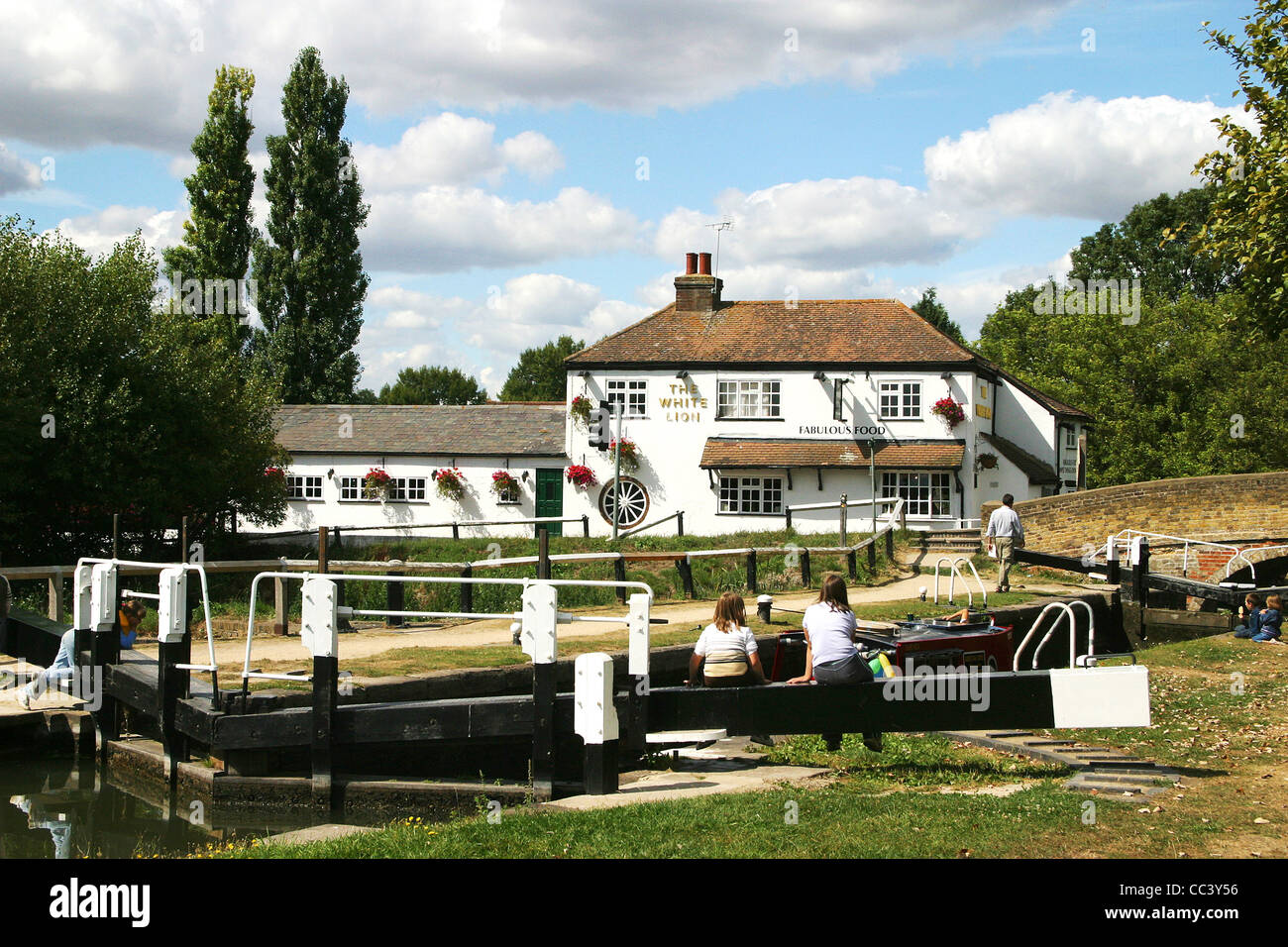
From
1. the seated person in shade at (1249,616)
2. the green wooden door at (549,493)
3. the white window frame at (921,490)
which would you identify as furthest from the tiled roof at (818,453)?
the seated person in shade at (1249,616)

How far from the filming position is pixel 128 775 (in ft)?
37.2

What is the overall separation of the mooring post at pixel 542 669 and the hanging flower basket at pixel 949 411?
26946 mm

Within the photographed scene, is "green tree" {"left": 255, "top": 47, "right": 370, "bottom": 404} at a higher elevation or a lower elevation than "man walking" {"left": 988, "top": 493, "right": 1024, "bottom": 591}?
higher

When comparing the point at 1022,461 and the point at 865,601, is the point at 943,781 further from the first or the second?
the point at 1022,461

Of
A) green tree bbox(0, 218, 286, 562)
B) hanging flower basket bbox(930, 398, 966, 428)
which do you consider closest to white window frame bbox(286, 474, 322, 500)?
green tree bbox(0, 218, 286, 562)

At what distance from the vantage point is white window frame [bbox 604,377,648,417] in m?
37.0

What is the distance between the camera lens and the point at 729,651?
407 inches

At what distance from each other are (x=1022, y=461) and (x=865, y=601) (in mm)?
16726

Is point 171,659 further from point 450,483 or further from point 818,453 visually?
point 450,483

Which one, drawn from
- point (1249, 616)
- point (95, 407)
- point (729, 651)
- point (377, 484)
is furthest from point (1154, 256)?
point (729, 651)

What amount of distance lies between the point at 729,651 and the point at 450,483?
27.6 m

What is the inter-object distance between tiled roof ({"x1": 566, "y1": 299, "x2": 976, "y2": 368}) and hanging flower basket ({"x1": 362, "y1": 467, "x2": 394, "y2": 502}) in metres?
6.91

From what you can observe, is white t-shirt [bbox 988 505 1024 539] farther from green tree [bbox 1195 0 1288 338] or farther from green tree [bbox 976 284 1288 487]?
green tree [bbox 976 284 1288 487]
